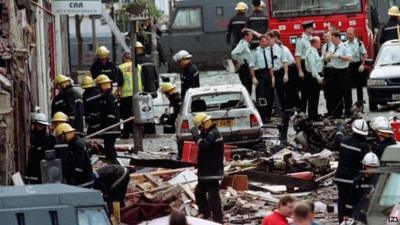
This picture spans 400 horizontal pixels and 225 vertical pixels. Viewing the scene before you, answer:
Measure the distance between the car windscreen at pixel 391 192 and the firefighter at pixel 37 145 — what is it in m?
6.96

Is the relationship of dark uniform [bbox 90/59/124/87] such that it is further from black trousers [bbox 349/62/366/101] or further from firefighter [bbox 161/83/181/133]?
black trousers [bbox 349/62/366/101]

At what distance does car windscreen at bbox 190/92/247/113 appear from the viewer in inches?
1042

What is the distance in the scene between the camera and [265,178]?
23.3 meters

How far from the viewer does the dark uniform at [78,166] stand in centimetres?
1952

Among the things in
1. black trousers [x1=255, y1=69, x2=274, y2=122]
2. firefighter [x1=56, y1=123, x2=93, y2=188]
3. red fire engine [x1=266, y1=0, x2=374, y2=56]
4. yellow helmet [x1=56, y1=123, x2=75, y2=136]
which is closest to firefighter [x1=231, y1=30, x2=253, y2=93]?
black trousers [x1=255, y1=69, x2=274, y2=122]

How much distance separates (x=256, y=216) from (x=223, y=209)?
0.62m

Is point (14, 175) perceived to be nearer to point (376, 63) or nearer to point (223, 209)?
point (223, 209)

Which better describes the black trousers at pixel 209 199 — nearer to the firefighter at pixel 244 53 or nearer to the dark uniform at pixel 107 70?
the dark uniform at pixel 107 70

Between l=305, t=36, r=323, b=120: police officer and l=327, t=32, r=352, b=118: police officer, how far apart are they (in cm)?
35

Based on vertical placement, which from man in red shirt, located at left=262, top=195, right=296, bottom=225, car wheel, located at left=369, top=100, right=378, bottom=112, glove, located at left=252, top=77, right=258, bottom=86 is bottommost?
car wheel, located at left=369, top=100, right=378, bottom=112

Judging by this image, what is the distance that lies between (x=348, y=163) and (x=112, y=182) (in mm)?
3318

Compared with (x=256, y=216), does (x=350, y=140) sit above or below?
above

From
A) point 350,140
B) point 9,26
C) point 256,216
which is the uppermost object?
point 9,26

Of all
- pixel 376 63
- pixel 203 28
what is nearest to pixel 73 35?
pixel 203 28
